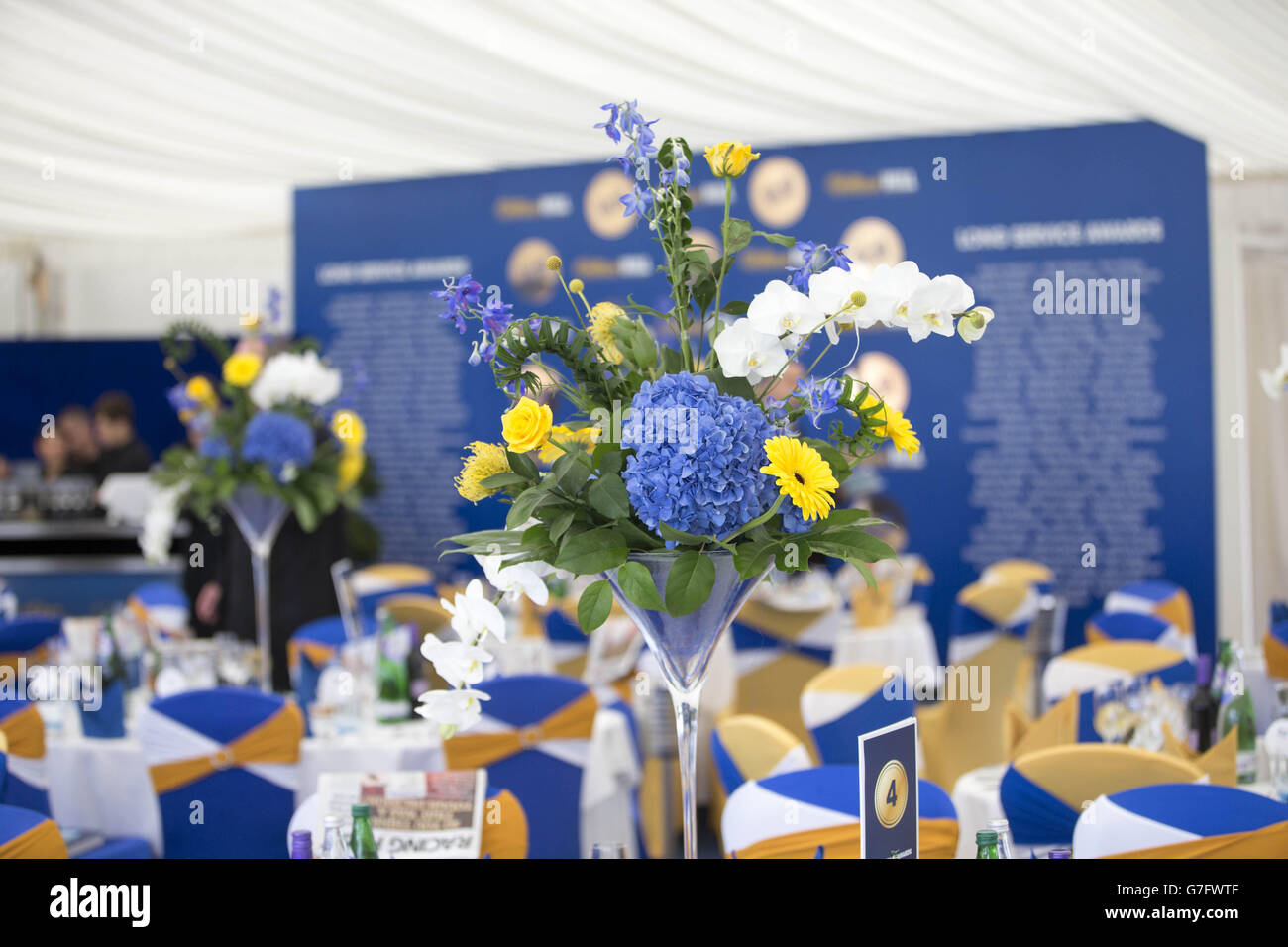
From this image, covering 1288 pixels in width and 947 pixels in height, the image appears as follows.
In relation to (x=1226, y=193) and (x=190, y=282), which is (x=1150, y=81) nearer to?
(x=1226, y=193)

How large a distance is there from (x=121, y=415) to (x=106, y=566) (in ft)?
4.05

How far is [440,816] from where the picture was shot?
188cm

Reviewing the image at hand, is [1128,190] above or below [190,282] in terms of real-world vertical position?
above

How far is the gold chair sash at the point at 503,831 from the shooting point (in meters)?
1.94

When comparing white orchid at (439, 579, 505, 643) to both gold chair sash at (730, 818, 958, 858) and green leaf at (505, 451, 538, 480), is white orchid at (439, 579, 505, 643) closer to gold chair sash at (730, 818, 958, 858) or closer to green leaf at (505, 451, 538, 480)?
green leaf at (505, 451, 538, 480)

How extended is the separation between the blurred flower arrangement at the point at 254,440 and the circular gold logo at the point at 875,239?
3.50 metres

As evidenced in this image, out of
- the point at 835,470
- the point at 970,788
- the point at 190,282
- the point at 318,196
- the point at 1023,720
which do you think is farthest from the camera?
the point at 318,196

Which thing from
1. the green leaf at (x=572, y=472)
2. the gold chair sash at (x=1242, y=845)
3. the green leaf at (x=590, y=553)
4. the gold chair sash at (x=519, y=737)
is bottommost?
A: the gold chair sash at (x=519, y=737)

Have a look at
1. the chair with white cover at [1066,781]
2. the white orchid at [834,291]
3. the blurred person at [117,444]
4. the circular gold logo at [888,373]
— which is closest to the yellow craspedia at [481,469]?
the white orchid at [834,291]

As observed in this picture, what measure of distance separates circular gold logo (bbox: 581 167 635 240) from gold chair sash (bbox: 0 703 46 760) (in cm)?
468

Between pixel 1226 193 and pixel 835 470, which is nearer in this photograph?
pixel 835 470

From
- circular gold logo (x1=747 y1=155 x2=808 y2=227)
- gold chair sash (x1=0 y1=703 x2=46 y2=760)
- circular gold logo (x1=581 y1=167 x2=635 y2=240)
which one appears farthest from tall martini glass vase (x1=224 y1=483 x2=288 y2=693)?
circular gold logo (x1=747 y1=155 x2=808 y2=227)

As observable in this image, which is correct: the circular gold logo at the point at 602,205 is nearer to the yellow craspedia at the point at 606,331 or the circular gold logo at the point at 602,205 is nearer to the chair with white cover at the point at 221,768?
the chair with white cover at the point at 221,768
